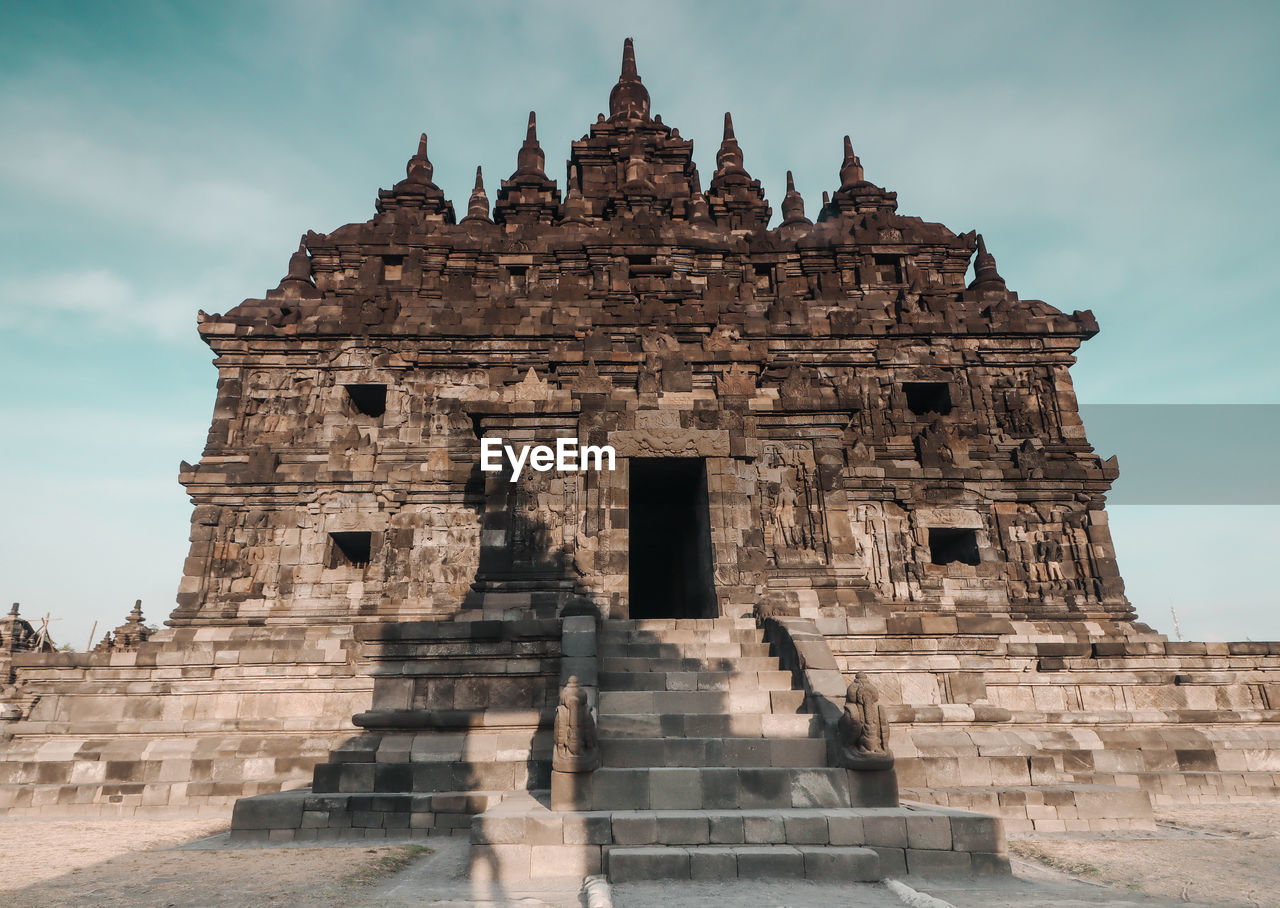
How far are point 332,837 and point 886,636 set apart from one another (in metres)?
7.26

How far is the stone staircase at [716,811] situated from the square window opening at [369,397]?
14.8m

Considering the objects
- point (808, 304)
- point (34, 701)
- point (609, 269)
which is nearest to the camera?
point (34, 701)

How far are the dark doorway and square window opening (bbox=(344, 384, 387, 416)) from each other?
945 cm

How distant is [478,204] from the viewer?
28.1 meters

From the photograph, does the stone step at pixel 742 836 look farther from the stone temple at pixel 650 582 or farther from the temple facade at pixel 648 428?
the temple facade at pixel 648 428

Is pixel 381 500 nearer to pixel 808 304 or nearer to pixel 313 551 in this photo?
pixel 313 551

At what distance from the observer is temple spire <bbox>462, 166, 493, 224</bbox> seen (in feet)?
87.8

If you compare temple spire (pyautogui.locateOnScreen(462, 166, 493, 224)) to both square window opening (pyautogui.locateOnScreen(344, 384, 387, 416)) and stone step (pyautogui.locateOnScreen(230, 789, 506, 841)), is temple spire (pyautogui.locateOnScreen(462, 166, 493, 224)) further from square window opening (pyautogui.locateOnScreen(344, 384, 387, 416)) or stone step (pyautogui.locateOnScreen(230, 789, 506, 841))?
stone step (pyautogui.locateOnScreen(230, 789, 506, 841))

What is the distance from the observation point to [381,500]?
18.7 m

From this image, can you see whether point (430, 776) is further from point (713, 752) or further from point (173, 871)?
point (713, 752)

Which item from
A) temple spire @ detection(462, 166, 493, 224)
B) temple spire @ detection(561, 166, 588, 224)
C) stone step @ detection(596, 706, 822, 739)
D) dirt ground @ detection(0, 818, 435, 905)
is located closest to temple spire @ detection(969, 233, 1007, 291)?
temple spire @ detection(561, 166, 588, 224)

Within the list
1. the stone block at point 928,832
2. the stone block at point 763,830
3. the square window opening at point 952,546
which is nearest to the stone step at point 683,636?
the stone block at point 763,830

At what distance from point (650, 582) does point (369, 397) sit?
434 inches

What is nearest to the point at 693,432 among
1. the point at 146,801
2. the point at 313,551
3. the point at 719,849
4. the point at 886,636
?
the point at 886,636
